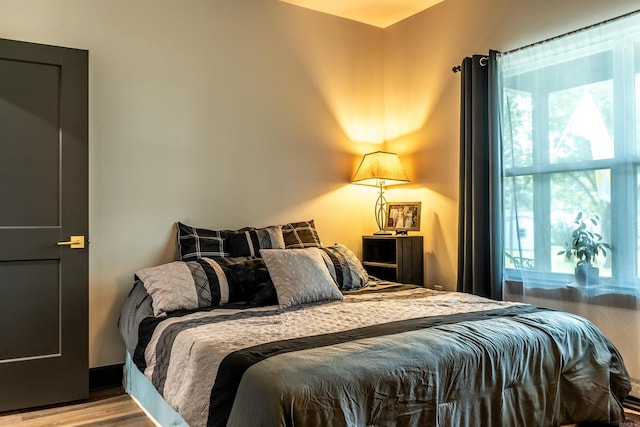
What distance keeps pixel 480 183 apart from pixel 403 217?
0.80m

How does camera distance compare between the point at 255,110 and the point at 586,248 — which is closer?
the point at 586,248

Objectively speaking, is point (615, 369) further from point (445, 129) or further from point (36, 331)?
point (36, 331)

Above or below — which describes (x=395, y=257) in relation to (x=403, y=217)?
Result: below

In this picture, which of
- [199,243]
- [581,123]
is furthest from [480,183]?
[199,243]

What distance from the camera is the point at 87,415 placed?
2631 mm

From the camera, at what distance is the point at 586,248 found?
287 cm

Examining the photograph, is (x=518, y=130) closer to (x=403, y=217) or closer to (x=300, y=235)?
(x=403, y=217)

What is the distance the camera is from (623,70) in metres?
2.73

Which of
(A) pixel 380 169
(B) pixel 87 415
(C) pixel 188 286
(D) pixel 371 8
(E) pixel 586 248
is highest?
(D) pixel 371 8

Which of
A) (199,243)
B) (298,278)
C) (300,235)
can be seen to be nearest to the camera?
(298,278)

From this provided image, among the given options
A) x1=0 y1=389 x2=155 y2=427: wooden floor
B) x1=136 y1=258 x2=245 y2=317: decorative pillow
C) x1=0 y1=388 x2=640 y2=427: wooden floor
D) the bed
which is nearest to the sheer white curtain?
the bed

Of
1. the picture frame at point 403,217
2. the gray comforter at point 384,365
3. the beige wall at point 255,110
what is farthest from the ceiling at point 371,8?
the gray comforter at point 384,365

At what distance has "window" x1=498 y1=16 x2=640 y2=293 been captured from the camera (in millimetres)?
2703

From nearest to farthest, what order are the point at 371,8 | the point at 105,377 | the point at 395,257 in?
1. the point at 105,377
2. the point at 395,257
3. the point at 371,8
